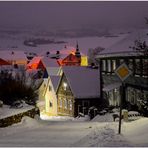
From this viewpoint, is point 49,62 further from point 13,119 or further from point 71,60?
point 13,119

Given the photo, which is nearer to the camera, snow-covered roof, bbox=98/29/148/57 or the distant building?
snow-covered roof, bbox=98/29/148/57

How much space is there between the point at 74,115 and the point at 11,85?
11.9 metres

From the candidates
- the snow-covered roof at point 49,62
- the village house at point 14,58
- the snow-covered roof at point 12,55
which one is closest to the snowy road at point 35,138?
the snow-covered roof at point 49,62

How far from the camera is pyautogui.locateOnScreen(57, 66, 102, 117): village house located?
138ft

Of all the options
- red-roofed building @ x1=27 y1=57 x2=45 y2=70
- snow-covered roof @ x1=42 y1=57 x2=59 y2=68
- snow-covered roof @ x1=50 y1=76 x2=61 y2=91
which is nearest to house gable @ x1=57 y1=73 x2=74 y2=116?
snow-covered roof @ x1=50 y1=76 x2=61 y2=91

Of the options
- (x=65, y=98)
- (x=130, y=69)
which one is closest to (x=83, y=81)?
(x=65, y=98)

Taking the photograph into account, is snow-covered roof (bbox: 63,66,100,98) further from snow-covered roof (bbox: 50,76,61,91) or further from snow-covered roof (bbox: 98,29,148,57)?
snow-covered roof (bbox: 98,29,148,57)

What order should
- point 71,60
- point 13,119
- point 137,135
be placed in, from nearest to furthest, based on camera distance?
1. point 137,135
2. point 13,119
3. point 71,60

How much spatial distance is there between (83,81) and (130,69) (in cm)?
1389

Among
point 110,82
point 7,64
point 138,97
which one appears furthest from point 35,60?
point 138,97

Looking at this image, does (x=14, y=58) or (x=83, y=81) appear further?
(x=14, y=58)

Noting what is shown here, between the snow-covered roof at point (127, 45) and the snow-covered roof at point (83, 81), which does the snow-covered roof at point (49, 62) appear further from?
the snow-covered roof at point (127, 45)

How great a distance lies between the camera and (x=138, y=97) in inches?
1289

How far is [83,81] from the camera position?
44469 mm
